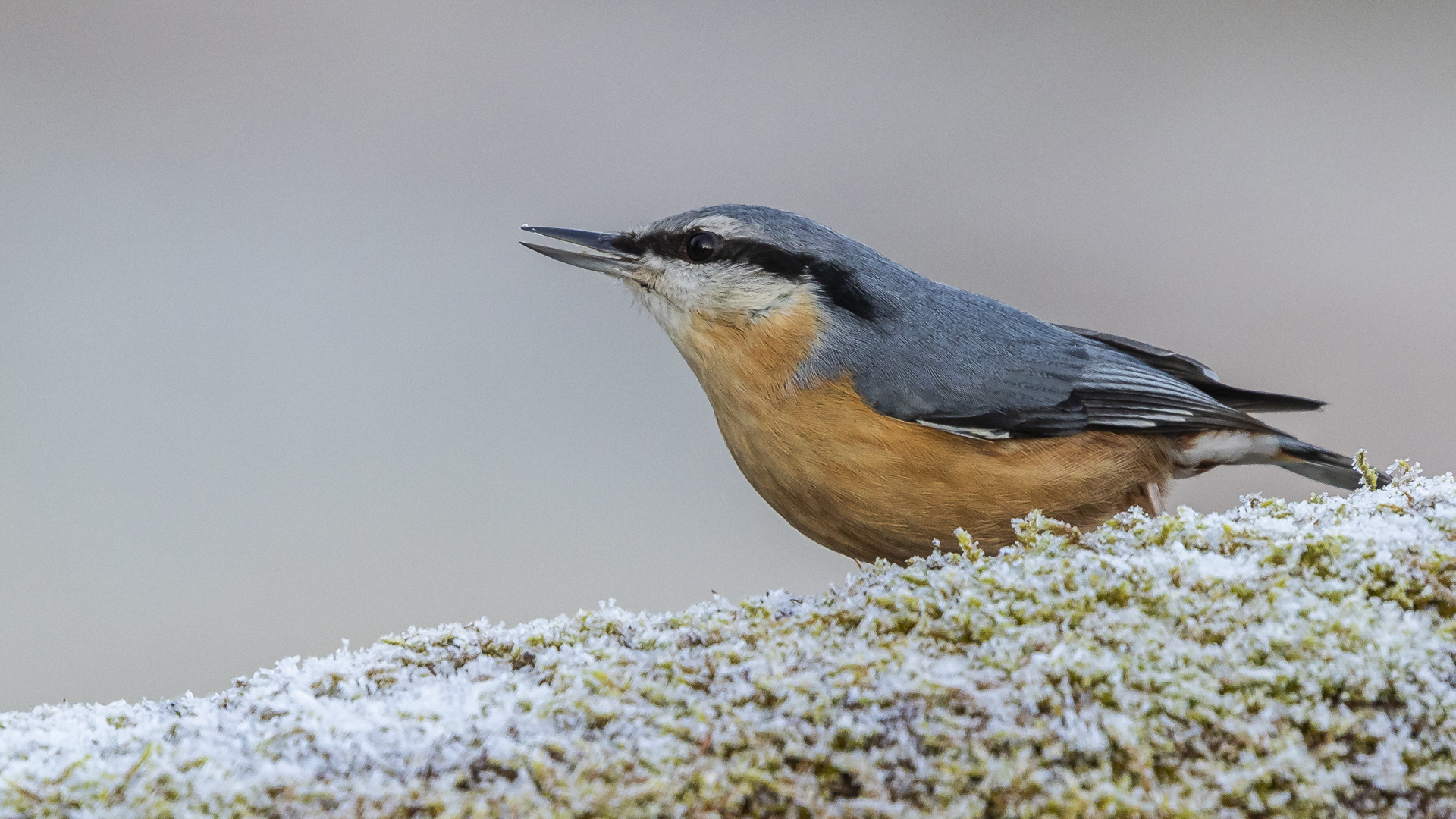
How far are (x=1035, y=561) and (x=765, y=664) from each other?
1.63 ft

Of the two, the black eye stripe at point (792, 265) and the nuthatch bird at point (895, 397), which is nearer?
the nuthatch bird at point (895, 397)

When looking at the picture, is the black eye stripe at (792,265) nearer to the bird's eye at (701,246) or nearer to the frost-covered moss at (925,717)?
the bird's eye at (701,246)

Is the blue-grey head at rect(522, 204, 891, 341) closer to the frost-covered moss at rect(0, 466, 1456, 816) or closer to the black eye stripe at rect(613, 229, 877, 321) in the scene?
the black eye stripe at rect(613, 229, 877, 321)

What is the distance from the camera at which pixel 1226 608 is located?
136 cm

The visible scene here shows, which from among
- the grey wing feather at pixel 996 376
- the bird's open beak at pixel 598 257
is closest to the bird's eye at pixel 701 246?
the bird's open beak at pixel 598 257

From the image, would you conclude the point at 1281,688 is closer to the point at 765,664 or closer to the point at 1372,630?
the point at 1372,630

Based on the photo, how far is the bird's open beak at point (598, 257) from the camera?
9.96 feet

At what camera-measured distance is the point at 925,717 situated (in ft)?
3.99

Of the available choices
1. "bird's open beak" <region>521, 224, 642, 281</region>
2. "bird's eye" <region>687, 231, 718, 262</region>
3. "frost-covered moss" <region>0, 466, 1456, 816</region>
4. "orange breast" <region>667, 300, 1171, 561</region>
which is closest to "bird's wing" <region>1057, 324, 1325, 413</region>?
"orange breast" <region>667, 300, 1171, 561</region>

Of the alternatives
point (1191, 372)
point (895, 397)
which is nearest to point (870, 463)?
point (895, 397)

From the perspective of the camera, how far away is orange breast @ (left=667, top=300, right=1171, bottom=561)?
248 centimetres

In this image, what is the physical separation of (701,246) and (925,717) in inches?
78.8

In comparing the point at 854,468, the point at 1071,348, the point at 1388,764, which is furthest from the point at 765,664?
the point at 1071,348

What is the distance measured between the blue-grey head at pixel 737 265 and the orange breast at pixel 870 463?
2.7 inches
